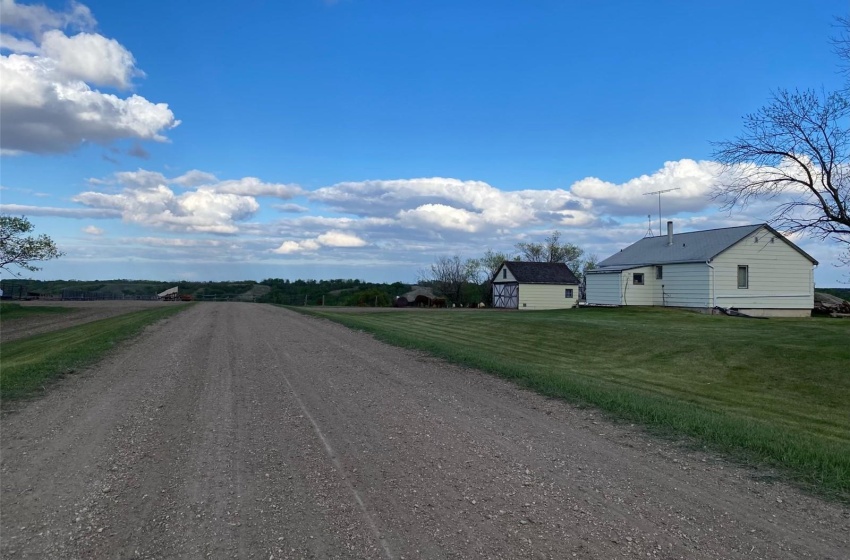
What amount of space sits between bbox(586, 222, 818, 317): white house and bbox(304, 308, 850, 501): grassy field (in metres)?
9.42

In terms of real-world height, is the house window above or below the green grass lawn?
above

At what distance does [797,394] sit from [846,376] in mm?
1658

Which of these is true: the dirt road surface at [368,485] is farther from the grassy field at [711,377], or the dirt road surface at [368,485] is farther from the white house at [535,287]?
the white house at [535,287]

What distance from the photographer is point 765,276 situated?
35969 millimetres

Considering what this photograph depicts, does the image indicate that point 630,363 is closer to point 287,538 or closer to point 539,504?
point 539,504

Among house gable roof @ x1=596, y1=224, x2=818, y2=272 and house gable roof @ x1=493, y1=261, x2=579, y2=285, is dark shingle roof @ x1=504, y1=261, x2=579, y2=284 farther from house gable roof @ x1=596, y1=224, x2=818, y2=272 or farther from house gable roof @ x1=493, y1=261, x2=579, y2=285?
house gable roof @ x1=596, y1=224, x2=818, y2=272

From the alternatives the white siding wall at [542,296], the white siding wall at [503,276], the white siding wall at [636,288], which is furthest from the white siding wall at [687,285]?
the white siding wall at [503,276]

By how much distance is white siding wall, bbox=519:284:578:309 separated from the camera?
54.0 metres

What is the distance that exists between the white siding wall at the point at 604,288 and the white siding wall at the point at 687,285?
264cm

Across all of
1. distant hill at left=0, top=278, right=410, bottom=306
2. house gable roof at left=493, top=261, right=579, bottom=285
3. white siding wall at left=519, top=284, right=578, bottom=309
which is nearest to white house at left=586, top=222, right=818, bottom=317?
white siding wall at left=519, top=284, right=578, bottom=309

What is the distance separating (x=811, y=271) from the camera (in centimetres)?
3712

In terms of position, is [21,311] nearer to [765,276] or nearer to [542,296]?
[542,296]

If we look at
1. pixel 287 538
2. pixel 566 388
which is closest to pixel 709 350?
pixel 566 388

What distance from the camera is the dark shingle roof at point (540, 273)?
179 feet
